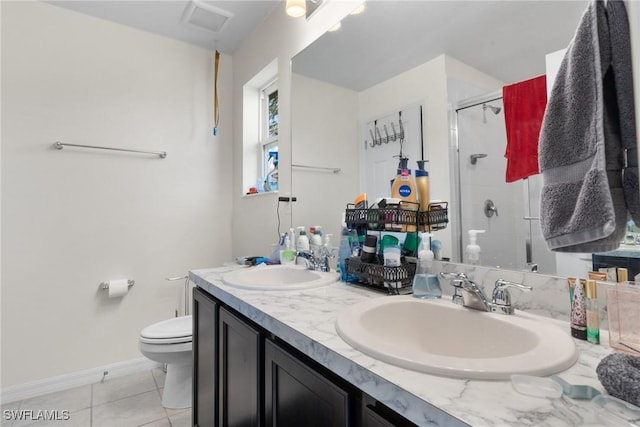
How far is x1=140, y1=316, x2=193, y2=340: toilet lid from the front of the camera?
1666 millimetres

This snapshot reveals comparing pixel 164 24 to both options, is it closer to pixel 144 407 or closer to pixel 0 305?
pixel 0 305

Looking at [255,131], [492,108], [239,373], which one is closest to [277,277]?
[239,373]

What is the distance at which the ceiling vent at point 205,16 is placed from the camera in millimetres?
2012

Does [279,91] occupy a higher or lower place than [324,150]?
higher

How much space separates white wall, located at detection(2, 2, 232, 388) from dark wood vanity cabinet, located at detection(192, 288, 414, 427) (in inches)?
43.0

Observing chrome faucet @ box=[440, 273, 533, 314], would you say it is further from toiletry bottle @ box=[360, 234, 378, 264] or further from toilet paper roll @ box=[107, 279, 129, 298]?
toilet paper roll @ box=[107, 279, 129, 298]

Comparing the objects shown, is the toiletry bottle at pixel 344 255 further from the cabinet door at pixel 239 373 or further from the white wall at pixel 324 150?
the cabinet door at pixel 239 373

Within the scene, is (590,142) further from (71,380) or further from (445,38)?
(71,380)

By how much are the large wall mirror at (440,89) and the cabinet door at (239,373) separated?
2.21ft

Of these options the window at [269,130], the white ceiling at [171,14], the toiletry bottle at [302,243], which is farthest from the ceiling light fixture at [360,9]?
the toiletry bottle at [302,243]

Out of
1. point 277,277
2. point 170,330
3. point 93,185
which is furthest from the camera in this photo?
point 93,185

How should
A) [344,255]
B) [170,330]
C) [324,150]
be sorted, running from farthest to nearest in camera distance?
[170,330] → [324,150] → [344,255]

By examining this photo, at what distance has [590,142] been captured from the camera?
445 mm

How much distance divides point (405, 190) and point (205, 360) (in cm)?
105
